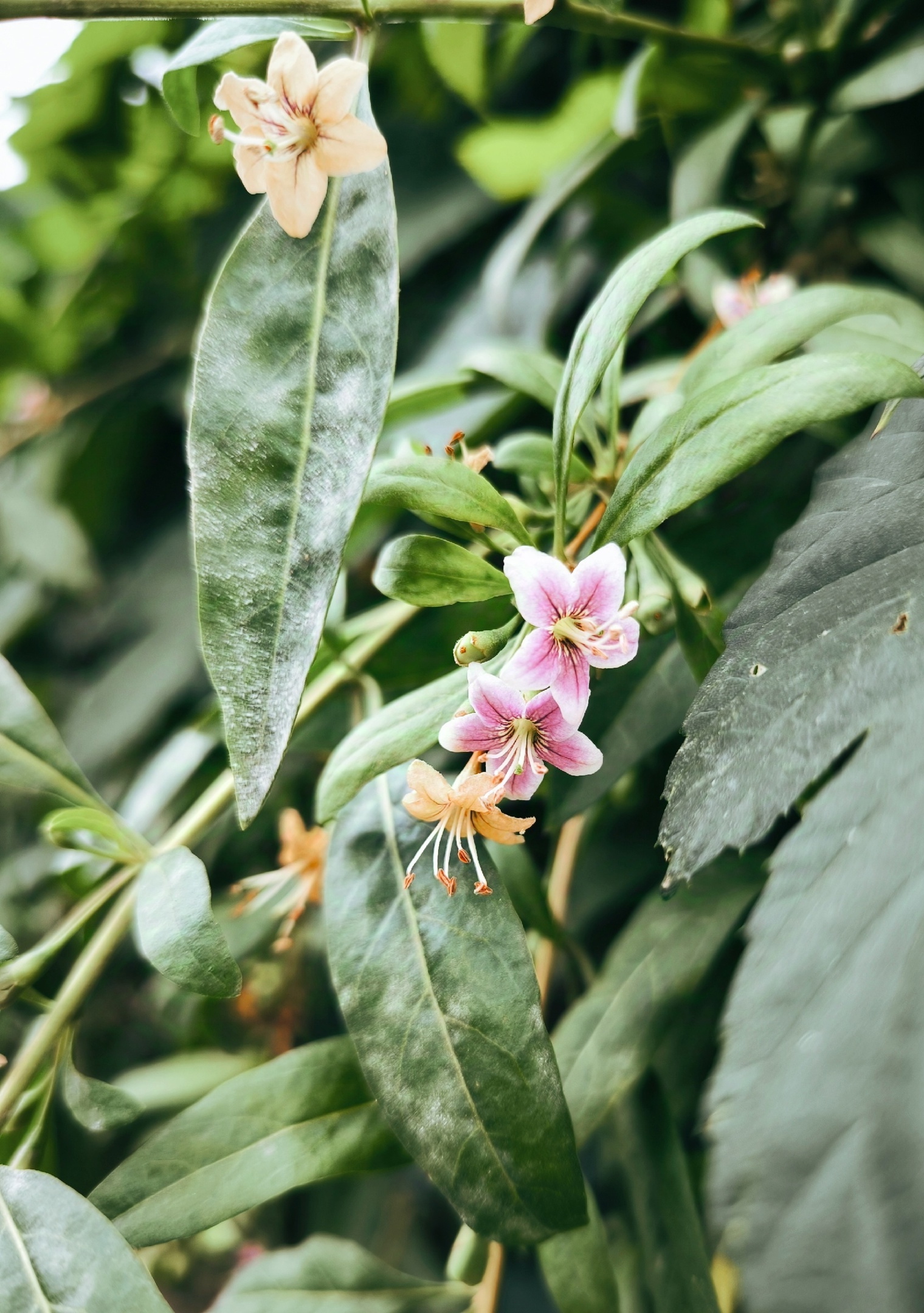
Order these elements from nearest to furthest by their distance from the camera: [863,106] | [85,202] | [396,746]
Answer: [396,746] → [863,106] → [85,202]

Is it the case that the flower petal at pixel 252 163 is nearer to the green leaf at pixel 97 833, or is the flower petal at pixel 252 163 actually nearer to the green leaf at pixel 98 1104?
the green leaf at pixel 97 833

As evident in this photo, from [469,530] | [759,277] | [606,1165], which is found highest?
[469,530]

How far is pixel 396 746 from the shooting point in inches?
13.7

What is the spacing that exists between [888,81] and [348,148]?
365 millimetres

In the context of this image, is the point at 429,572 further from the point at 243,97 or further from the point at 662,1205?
the point at 662,1205

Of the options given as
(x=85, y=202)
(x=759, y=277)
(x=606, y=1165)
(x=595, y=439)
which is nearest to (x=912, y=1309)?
(x=595, y=439)

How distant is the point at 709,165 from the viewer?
59cm

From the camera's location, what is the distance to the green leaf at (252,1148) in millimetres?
397

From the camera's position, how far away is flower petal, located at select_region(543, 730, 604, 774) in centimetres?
35

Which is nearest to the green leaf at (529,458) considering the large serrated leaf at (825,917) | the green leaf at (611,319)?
the green leaf at (611,319)

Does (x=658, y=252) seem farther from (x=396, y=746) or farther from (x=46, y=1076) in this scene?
(x=46, y=1076)

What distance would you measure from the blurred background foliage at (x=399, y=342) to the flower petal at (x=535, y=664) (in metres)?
0.10

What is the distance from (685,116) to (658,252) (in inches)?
13.9

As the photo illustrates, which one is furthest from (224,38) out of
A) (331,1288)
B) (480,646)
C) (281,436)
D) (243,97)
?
(331,1288)
